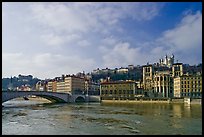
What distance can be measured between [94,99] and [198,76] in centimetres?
2453

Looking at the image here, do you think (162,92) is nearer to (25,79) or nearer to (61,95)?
(61,95)

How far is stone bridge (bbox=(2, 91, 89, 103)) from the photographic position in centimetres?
3712

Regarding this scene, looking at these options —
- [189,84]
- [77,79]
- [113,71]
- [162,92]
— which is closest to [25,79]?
[113,71]

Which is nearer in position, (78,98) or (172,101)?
(172,101)

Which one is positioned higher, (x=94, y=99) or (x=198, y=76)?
(x=198, y=76)

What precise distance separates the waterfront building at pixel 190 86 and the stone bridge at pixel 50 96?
21.8 meters

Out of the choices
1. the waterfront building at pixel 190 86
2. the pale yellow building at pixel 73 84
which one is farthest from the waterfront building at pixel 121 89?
the pale yellow building at pixel 73 84

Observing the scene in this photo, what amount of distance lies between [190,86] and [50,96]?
30309mm

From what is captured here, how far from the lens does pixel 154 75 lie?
74812 millimetres

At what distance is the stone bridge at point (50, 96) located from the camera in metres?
37.1

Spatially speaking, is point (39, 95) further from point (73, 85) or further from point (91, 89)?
point (91, 89)

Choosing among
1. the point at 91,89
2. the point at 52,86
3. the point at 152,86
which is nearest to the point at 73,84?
the point at 91,89

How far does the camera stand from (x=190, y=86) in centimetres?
5853

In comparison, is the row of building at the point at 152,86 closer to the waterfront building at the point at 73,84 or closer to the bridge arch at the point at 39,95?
the waterfront building at the point at 73,84
